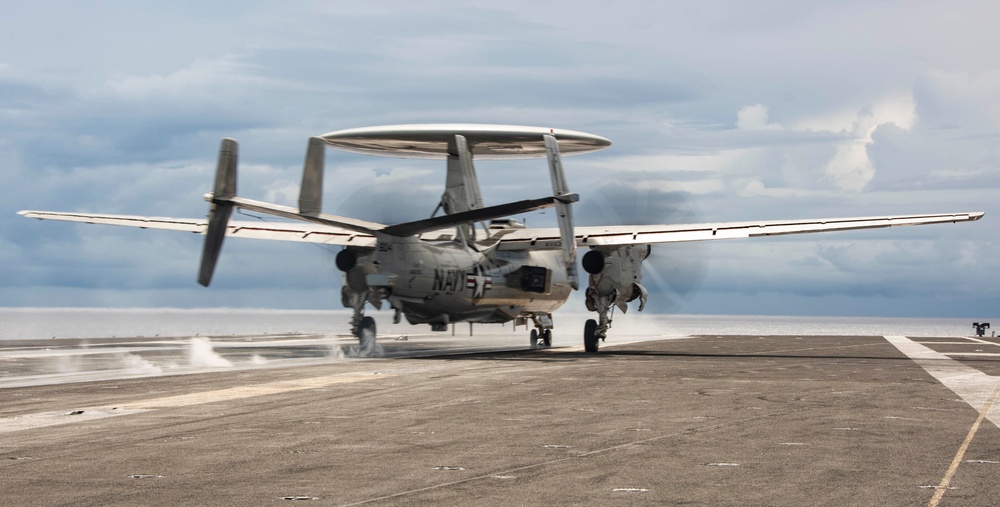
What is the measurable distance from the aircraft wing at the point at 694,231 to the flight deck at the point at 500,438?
975cm

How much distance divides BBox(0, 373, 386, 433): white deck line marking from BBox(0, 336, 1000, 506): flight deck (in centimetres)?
7

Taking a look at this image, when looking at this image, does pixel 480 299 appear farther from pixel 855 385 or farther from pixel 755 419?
pixel 755 419

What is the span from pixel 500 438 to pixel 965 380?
59.5 ft

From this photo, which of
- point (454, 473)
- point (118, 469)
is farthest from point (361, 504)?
point (118, 469)

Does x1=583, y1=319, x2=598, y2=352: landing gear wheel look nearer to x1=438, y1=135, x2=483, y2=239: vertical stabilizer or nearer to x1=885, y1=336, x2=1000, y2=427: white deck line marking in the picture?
x1=438, y1=135, x2=483, y2=239: vertical stabilizer

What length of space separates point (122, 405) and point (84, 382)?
6864 millimetres

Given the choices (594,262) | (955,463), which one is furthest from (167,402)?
(594,262)

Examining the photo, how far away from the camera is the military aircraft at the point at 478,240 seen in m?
38.0

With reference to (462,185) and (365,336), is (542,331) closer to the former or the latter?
(462,185)

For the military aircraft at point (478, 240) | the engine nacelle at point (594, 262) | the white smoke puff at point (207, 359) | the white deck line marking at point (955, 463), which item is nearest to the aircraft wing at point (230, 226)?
the military aircraft at point (478, 240)

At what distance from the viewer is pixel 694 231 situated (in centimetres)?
4281

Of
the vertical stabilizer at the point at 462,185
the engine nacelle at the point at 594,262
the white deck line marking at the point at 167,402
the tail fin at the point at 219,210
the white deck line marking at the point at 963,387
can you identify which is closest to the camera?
the white deck line marking at the point at 963,387

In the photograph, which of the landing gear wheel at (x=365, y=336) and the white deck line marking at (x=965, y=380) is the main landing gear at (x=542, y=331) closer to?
the landing gear wheel at (x=365, y=336)

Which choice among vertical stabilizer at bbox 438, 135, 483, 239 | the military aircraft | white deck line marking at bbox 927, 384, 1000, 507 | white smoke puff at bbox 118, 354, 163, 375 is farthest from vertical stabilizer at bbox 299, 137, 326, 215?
white deck line marking at bbox 927, 384, 1000, 507
